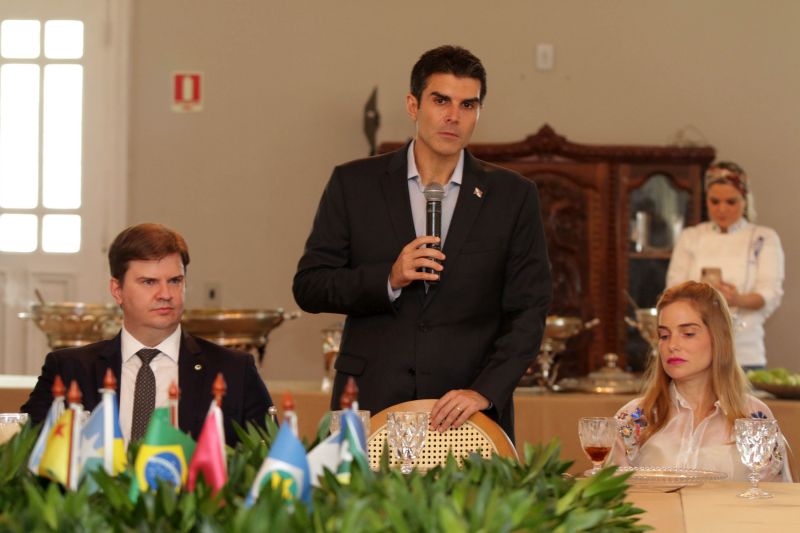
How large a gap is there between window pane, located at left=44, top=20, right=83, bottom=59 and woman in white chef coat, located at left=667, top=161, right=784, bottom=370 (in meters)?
3.61

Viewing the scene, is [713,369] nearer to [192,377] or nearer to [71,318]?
[192,377]

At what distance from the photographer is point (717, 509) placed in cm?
204

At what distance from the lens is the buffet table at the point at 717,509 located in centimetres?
190

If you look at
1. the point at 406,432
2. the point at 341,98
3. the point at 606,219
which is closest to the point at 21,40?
the point at 341,98

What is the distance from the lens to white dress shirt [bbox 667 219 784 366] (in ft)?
15.9

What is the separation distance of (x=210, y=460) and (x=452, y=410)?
1113 millimetres

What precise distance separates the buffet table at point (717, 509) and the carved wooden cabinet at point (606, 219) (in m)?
3.94

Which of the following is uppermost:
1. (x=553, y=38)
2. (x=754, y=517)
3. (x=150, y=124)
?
(x=553, y=38)

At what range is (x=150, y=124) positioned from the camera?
22.4ft

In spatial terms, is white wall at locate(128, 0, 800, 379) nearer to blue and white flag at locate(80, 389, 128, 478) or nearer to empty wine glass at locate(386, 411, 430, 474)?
empty wine glass at locate(386, 411, 430, 474)

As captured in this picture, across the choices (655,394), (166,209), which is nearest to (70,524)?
(655,394)

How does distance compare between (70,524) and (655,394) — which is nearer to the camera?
(70,524)

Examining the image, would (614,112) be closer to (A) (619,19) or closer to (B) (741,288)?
(A) (619,19)

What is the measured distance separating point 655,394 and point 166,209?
4.36m
